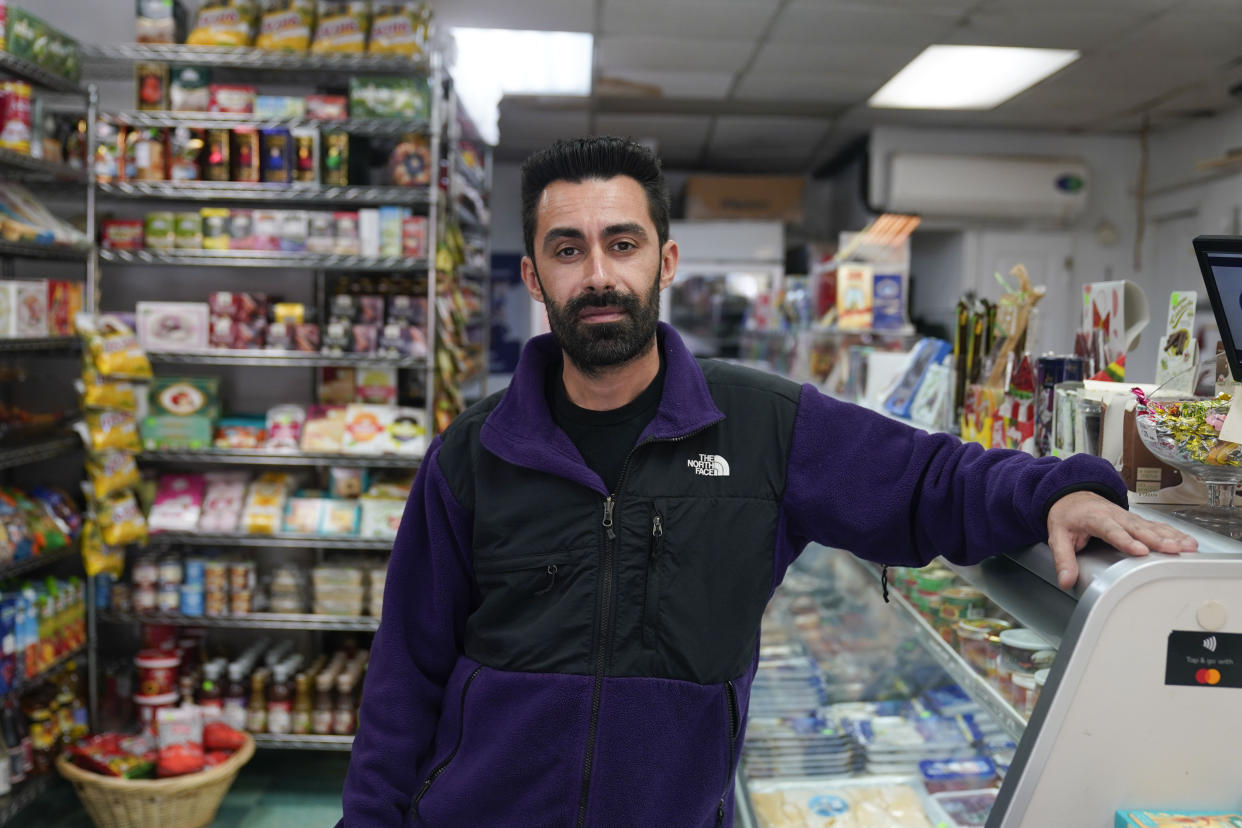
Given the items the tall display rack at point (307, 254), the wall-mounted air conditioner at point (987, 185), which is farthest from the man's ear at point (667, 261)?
the wall-mounted air conditioner at point (987, 185)

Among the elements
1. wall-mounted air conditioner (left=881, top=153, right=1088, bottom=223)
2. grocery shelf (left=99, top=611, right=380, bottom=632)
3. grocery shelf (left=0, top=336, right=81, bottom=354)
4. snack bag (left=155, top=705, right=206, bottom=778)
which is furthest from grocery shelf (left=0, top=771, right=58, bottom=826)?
wall-mounted air conditioner (left=881, top=153, right=1088, bottom=223)

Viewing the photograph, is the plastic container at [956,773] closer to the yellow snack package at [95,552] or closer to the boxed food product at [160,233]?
the yellow snack package at [95,552]

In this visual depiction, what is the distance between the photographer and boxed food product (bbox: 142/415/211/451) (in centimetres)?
392

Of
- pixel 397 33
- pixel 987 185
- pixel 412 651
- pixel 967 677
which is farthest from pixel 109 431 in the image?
pixel 987 185

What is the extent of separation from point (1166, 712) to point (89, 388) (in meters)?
3.53

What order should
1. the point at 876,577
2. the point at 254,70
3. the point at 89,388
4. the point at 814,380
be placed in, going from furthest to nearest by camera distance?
the point at 814,380 < the point at 254,70 < the point at 89,388 < the point at 876,577

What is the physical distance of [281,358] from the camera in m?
3.80

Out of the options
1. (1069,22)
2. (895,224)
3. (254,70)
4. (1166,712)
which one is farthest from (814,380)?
(1166,712)

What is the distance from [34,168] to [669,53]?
334 cm

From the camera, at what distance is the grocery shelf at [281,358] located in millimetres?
3789

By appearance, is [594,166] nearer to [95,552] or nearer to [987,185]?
[95,552]

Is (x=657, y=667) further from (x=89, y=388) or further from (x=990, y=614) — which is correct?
(x=89, y=388)

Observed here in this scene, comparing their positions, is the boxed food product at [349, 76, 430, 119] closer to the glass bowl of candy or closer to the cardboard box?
the glass bowl of candy

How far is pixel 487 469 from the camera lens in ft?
5.42
